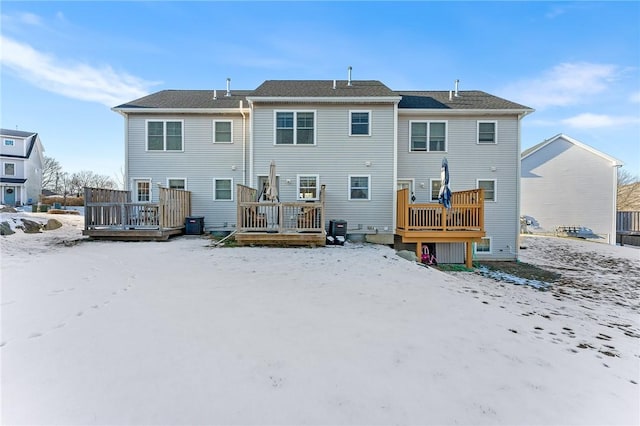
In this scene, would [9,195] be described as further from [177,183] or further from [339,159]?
[339,159]

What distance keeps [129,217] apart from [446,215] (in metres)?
11.8

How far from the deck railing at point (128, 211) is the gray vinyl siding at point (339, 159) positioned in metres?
3.35

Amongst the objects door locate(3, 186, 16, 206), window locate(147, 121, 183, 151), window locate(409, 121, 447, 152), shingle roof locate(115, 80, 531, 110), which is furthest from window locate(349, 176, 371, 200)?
door locate(3, 186, 16, 206)

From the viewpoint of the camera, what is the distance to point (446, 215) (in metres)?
10.5

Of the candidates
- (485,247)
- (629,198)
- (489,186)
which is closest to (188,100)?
(489,186)

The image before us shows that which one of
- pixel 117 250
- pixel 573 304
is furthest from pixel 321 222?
pixel 573 304

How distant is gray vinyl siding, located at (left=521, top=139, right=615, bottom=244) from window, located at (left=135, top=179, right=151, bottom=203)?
2429 centimetres

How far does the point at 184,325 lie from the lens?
11.7 feet

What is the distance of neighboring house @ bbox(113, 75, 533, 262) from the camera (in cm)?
1205

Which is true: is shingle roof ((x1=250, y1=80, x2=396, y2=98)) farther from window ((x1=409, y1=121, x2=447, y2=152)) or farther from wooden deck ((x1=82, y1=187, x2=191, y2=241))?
wooden deck ((x1=82, y1=187, x2=191, y2=241))

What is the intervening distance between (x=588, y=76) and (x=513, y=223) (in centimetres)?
820

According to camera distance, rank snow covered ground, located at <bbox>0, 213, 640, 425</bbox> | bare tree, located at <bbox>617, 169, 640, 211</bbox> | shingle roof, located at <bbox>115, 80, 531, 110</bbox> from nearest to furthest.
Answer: snow covered ground, located at <bbox>0, 213, 640, 425</bbox> < shingle roof, located at <bbox>115, 80, 531, 110</bbox> < bare tree, located at <bbox>617, 169, 640, 211</bbox>

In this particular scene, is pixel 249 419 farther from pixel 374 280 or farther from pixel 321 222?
pixel 321 222

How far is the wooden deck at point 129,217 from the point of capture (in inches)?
402
